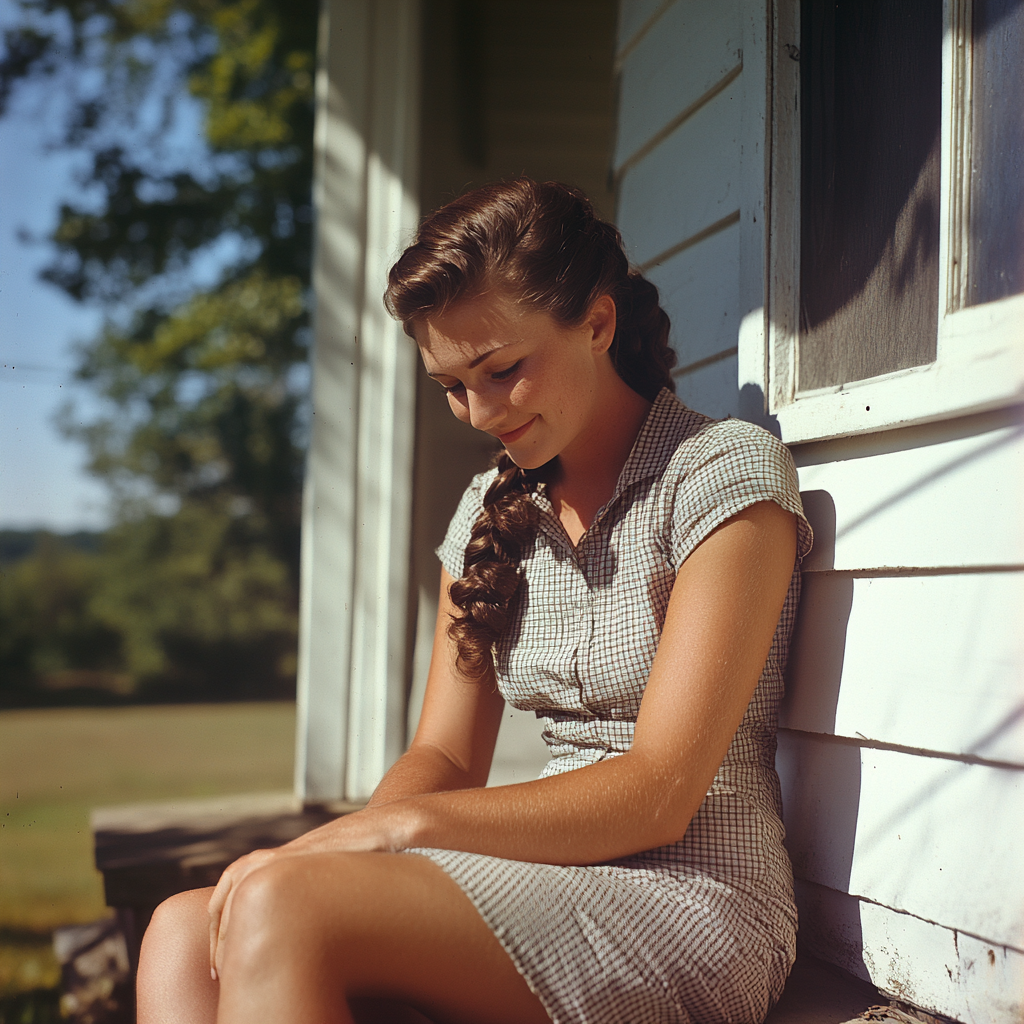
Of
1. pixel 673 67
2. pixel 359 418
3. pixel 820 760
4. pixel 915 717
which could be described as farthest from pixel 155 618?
pixel 915 717

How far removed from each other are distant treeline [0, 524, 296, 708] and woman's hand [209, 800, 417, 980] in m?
13.1

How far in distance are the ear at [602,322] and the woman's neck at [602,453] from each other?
0.08m

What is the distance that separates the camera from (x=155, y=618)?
45.0ft

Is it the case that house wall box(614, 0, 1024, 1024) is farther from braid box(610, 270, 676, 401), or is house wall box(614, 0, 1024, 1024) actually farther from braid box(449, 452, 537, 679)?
braid box(449, 452, 537, 679)

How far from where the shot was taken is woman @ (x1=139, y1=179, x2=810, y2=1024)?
112 centimetres

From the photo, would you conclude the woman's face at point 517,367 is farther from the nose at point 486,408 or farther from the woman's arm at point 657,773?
the woman's arm at point 657,773

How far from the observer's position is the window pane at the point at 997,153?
126 centimetres

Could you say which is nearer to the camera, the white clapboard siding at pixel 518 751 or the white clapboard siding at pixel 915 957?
the white clapboard siding at pixel 915 957

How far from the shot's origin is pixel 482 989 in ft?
3.69

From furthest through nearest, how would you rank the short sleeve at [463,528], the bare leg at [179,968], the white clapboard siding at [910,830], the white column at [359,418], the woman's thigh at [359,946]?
the white column at [359,418]
the short sleeve at [463,528]
the bare leg at [179,968]
the white clapboard siding at [910,830]
the woman's thigh at [359,946]

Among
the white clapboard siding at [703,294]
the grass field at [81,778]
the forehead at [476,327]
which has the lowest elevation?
the grass field at [81,778]

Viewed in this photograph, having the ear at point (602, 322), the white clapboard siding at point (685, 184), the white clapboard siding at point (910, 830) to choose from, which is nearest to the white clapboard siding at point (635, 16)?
the white clapboard siding at point (685, 184)

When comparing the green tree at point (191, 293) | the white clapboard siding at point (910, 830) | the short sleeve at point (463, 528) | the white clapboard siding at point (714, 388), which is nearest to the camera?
the white clapboard siding at point (910, 830)

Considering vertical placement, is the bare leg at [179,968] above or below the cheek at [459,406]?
below
